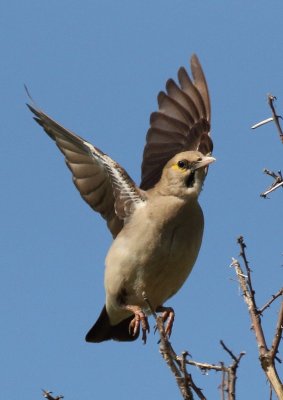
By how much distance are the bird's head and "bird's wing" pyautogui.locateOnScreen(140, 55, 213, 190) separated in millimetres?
1318

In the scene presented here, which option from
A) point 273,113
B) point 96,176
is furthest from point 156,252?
point 273,113

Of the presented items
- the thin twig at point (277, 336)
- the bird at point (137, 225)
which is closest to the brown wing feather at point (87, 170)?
the bird at point (137, 225)

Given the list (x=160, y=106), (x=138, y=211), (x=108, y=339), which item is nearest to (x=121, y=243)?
(x=138, y=211)

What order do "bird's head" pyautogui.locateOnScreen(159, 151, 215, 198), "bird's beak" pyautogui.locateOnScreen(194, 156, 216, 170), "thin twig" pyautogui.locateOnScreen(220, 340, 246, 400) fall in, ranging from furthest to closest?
1. "bird's head" pyautogui.locateOnScreen(159, 151, 215, 198)
2. "bird's beak" pyautogui.locateOnScreen(194, 156, 216, 170)
3. "thin twig" pyautogui.locateOnScreen(220, 340, 246, 400)

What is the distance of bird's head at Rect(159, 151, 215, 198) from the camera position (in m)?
6.23

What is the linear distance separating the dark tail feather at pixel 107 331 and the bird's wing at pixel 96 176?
0.91 meters

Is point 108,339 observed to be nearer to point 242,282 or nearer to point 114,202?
point 114,202

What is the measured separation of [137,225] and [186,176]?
1.80 ft

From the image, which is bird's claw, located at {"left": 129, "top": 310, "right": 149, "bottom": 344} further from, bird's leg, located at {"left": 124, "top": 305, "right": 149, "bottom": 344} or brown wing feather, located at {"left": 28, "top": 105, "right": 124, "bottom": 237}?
brown wing feather, located at {"left": 28, "top": 105, "right": 124, "bottom": 237}

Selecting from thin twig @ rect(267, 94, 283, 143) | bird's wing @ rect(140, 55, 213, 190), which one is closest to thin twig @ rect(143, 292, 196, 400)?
thin twig @ rect(267, 94, 283, 143)

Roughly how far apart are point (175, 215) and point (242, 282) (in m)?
2.23

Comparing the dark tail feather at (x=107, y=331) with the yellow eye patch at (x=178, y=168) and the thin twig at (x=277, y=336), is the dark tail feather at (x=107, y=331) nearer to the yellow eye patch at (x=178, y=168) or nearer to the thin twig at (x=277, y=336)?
the yellow eye patch at (x=178, y=168)

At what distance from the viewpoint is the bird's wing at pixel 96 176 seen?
20.8 ft

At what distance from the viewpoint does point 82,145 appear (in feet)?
20.8
